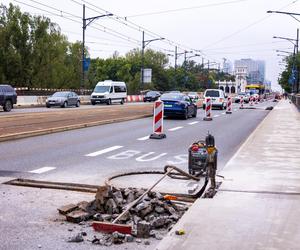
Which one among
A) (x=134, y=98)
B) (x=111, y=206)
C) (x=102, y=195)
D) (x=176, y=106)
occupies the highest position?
(x=176, y=106)

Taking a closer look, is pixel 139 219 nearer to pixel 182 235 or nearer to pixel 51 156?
pixel 182 235

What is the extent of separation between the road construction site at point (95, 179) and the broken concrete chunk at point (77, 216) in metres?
0.08

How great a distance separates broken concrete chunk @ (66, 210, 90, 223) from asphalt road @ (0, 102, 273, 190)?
2.40 metres

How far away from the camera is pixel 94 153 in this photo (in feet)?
42.2

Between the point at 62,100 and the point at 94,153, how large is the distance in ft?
98.5

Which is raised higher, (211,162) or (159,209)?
(211,162)

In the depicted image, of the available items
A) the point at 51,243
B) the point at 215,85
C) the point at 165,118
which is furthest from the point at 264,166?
the point at 215,85

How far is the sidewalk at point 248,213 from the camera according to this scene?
527cm

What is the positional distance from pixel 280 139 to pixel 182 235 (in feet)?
36.3

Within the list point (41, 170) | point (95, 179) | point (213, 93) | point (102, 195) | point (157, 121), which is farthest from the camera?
point (213, 93)

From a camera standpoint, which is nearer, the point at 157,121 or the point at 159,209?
the point at 159,209

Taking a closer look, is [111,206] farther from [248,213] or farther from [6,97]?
[6,97]

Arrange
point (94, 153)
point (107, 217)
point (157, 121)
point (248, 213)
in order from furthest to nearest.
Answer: point (157, 121) → point (94, 153) → point (248, 213) → point (107, 217)

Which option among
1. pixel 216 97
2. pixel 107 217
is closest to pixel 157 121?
pixel 107 217
